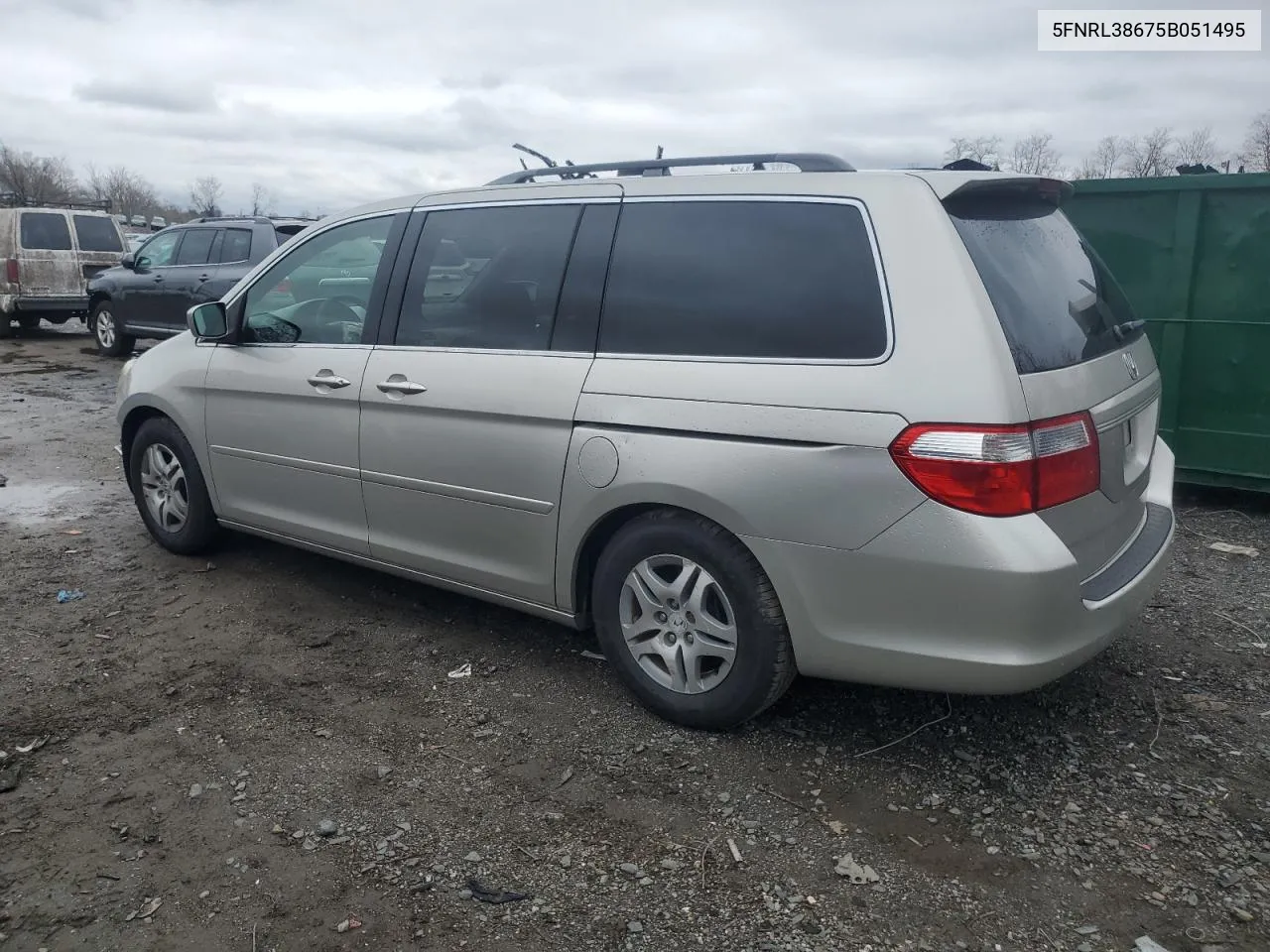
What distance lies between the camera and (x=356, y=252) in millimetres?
4449

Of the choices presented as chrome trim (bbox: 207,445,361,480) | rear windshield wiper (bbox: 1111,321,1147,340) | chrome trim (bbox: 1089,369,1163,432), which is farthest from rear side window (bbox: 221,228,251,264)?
chrome trim (bbox: 1089,369,1163,432)

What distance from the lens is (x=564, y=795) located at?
3143 mm

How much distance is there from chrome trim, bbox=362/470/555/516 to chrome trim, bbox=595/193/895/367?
0.59 m

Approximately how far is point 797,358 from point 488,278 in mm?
1406

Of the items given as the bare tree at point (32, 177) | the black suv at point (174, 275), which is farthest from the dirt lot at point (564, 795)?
the bare tree at point (32, 177)

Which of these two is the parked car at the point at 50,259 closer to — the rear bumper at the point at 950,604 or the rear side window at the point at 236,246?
the rear side window at the point at 236,246

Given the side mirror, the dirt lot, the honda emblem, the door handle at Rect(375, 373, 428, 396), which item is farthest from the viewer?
the side mirror

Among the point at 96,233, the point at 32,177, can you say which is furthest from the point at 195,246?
the point at 32,177

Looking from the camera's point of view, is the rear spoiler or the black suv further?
the black suv

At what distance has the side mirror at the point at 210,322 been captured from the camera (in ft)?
15.5

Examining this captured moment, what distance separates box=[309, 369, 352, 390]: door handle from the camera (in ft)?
13.9

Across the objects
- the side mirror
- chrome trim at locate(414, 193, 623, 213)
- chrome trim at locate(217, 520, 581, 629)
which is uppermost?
chrome trim at locate(414, 193, 623, 213)

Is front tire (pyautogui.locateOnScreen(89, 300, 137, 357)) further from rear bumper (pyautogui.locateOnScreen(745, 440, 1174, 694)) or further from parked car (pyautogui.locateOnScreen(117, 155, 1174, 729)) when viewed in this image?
rear bumper (pyautogui.locateOnScreen(745, 440, 1174, 694))

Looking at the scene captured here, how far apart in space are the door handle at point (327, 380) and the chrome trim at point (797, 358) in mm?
1281
